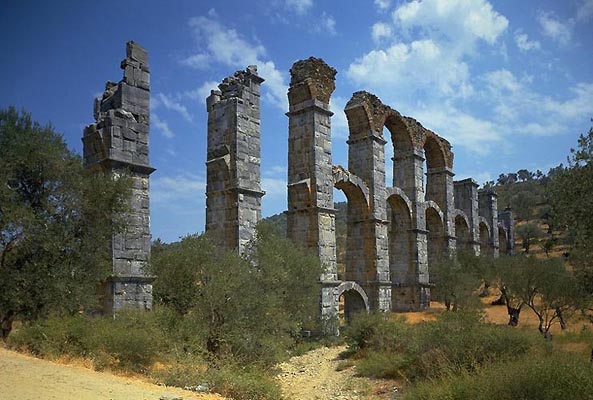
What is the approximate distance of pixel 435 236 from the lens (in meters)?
29.2

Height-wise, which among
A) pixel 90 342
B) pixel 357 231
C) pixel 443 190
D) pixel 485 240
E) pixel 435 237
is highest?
pixel 443 190

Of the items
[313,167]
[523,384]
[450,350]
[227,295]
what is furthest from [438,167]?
[523,384]

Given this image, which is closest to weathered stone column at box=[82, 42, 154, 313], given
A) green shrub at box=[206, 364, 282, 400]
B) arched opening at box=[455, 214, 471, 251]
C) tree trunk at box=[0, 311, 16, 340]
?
tree trunk at box=[0, 311, 16, 340]

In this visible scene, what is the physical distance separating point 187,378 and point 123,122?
25.0 ft

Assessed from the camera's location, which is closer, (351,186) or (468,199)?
(351,186)

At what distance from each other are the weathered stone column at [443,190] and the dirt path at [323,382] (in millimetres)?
16795

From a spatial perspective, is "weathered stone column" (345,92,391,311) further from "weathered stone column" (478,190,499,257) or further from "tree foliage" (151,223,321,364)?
"weathered stone column" (478,190,499,257)

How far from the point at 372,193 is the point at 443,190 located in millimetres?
9801

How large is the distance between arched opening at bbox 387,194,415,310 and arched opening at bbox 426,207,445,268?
375 cm

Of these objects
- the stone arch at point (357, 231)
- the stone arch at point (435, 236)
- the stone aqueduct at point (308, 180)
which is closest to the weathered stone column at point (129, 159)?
the stone aqueduct at point (308, 180)

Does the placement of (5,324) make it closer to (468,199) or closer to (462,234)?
(462,234)

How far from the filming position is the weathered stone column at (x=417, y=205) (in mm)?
25125

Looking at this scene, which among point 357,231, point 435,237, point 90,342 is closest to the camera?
point 90,342

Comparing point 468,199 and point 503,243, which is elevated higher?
point 468,199
